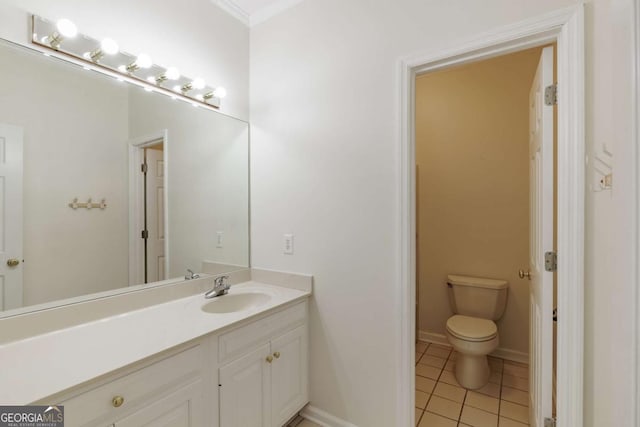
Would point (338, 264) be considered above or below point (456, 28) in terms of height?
below

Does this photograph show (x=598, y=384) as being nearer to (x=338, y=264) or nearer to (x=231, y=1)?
(x=338, y=264)

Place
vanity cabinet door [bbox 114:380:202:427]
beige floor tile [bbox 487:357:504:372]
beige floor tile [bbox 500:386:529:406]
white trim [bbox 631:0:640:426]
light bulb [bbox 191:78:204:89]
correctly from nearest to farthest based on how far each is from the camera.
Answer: white trim [bbox 631:0:640:426], vanity cabinet door [bbox 114:380:202:427], light bulb [bbox 191:78:204:89], beige floor tile [bbox 500:386:529:406], beige floor tile [bbox 487:357:504:372]

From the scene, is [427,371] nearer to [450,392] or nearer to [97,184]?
[450,392]

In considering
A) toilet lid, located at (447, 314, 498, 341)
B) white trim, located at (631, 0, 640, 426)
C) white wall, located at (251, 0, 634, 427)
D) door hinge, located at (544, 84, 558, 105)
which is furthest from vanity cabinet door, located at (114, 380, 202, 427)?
door hinge, located at (544, 84, 558, 105)

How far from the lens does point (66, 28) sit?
124 centimetres

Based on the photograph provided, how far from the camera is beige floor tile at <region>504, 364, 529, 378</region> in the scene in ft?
7.63

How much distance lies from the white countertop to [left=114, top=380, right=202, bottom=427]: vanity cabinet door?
0.20m

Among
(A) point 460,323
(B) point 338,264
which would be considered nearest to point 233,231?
(B) point 338,264

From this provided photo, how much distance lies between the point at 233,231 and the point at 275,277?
1.45ft

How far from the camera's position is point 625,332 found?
65 centimetres

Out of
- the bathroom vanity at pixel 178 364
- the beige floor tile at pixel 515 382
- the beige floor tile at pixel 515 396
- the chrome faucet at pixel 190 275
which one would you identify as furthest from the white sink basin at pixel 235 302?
the beige floor tile at pixel 515 382

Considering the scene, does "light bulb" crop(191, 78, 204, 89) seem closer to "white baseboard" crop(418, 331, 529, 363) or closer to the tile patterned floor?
the tile patterned floor

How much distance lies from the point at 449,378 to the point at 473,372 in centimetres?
22

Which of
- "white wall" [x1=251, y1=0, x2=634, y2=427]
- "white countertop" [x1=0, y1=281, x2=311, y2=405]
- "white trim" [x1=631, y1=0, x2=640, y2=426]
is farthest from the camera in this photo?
"white wall" [x1=251, y1=0, x2=634, y2=427]
